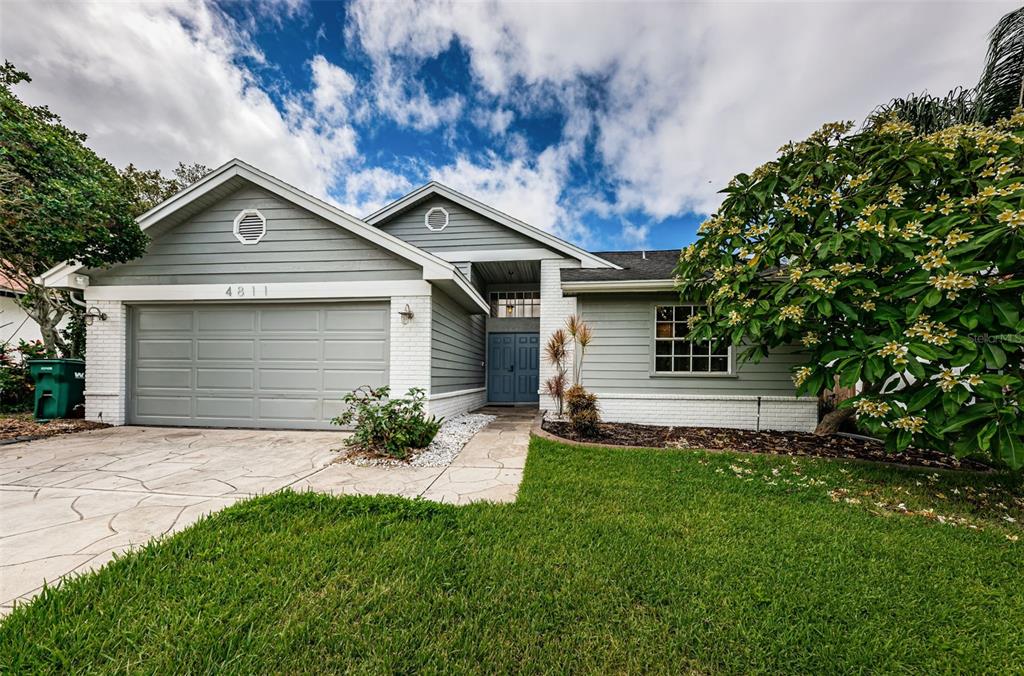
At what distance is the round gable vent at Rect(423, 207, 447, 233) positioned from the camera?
30.2 ft

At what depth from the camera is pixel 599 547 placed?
97.1 inches

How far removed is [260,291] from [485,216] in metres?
4.89

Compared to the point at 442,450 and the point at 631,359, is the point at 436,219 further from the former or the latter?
the point at 442,450

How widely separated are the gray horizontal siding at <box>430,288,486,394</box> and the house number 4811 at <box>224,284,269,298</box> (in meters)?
2.69

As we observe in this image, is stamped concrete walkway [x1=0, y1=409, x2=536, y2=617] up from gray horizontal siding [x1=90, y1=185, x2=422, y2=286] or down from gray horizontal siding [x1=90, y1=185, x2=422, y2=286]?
down

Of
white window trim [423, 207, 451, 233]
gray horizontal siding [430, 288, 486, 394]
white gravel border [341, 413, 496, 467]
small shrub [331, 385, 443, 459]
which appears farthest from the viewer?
white window trim [423, 207, 451, 233]

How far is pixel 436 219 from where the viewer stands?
30.3ft

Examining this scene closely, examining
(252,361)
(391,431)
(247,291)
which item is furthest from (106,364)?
(391,431)

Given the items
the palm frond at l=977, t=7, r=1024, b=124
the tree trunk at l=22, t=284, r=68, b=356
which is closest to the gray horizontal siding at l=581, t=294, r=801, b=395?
the palm frond at l=977, t=7, r=1024, b=124

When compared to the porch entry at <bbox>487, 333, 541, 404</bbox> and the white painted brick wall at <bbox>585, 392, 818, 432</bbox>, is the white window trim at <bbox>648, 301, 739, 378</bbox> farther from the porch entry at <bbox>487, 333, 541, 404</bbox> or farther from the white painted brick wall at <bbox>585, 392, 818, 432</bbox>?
the porch entry at <bbox>487, 333, 541, 404</bbox>

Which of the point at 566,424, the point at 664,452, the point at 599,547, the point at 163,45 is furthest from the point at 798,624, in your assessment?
the point at 163,45

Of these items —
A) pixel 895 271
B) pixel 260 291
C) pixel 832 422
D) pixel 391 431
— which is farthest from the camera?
pixel 832 422

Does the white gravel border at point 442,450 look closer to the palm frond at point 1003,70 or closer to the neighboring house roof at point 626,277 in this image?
the neighboring house roof at point 626,277

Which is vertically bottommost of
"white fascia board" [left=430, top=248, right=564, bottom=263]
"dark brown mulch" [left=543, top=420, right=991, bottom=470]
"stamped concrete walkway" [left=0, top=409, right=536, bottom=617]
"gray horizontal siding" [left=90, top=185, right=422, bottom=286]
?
"dark brown mulch" [left=543, top=420, right=991, bottom=470]
